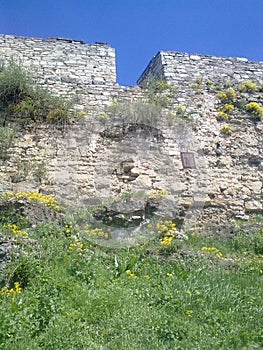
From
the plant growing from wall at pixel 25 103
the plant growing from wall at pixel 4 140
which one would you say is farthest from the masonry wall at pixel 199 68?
the plant growing from wall at pixel 4 140

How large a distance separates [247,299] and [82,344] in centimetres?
204

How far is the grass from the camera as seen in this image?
3.81m

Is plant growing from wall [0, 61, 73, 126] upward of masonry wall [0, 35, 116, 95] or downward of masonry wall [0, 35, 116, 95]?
downward

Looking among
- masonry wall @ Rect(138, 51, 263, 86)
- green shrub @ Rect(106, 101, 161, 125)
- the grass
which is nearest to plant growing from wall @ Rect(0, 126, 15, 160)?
green shrub @ Rect(106, 101, 161, 125)

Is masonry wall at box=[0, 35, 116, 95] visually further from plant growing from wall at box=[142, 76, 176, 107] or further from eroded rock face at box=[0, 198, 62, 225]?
eroded rock face at box=[0, 198, 62, 225]

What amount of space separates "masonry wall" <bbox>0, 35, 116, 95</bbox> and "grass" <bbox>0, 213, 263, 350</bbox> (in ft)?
13.2

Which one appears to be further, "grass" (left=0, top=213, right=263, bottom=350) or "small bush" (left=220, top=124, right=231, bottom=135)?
"small bush" (left=220, top=124, right=231, bottom=135)

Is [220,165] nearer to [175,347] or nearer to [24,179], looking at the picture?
[24,179]

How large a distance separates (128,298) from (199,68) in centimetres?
697

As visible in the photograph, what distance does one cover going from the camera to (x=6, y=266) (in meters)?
4.80

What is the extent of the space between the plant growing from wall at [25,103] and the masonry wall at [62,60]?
0.53m

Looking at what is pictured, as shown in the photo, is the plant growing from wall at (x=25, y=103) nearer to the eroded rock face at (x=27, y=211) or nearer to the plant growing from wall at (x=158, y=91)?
the plant growing from wall at (x=158, y=91)

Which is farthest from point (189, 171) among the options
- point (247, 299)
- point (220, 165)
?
point (247, 299)

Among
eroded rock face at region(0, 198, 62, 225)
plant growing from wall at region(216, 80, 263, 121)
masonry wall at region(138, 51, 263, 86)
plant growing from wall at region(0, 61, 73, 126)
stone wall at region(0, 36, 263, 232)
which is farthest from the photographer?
masonry wall at region(138, 51, 263, 86)
